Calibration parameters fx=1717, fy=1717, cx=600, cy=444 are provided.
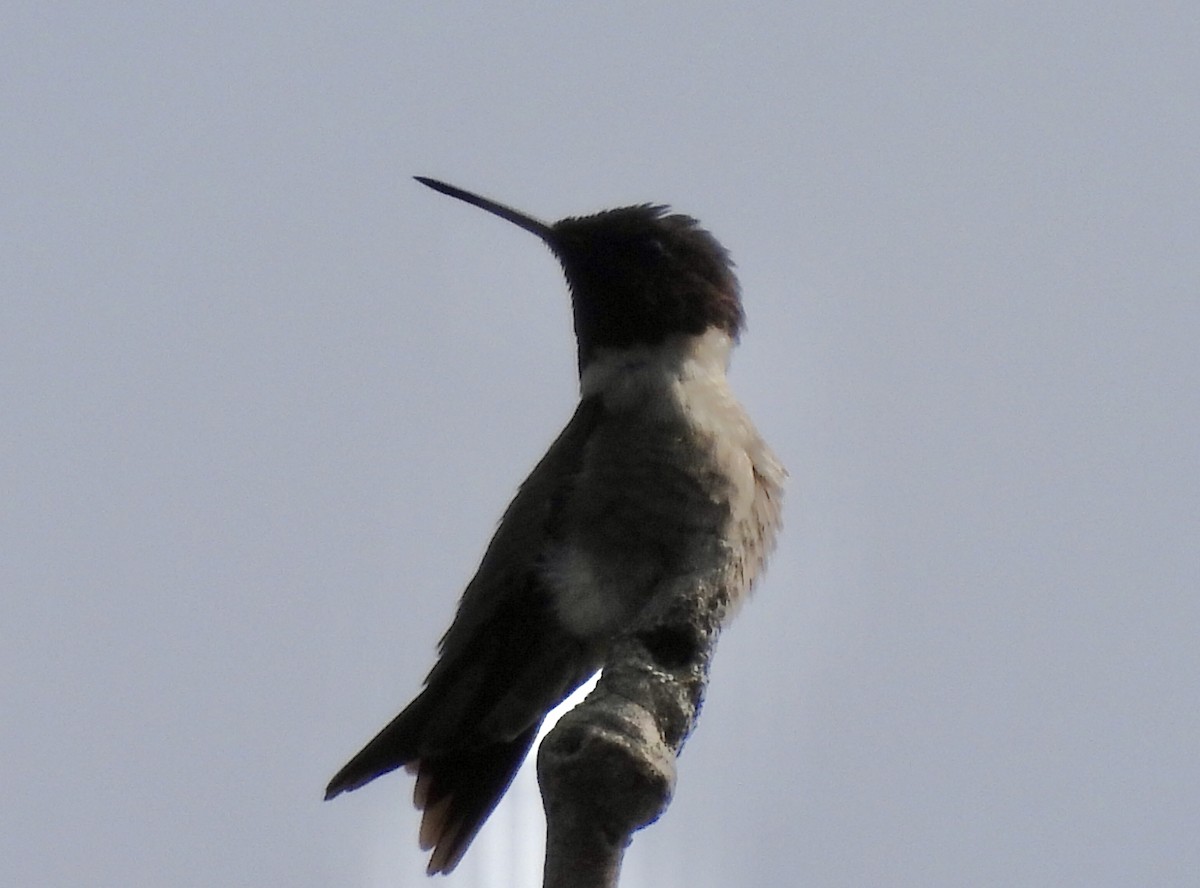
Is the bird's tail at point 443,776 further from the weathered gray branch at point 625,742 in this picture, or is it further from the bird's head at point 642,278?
the bird's head at point 642,278

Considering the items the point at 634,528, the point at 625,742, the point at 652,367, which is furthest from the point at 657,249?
the point at 625,742

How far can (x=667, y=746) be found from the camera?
128 inches

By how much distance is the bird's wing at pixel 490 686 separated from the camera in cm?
482

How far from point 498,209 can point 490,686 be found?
8.50 ft

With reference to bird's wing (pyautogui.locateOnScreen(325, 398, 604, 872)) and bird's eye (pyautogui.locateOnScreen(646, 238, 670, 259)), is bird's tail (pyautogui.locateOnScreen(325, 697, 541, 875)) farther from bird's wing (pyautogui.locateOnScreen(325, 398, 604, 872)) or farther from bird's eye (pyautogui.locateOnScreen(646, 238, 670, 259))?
bird's eye (pyautogui.locateOnScreen(646, 238, 670, 259))

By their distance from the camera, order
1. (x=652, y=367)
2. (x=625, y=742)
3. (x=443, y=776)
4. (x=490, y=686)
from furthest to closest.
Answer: (x=652, y=367)
(x=490, y=686)
(x=443, y=776)
(x=625, y=742)

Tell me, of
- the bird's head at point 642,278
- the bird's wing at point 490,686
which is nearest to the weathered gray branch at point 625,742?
the bird's wing at point 490,686

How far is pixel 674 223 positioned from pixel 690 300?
1.33 feet

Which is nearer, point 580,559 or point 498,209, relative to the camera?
point 580,559

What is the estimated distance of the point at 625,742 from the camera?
301 cm

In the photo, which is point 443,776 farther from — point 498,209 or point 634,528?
point 498,209

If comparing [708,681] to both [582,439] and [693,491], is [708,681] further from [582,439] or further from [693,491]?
[582,439]

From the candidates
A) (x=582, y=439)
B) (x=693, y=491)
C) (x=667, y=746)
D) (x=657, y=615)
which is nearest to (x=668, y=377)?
(x=582, y=439)

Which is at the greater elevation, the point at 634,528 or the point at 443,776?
the point at 634,528
